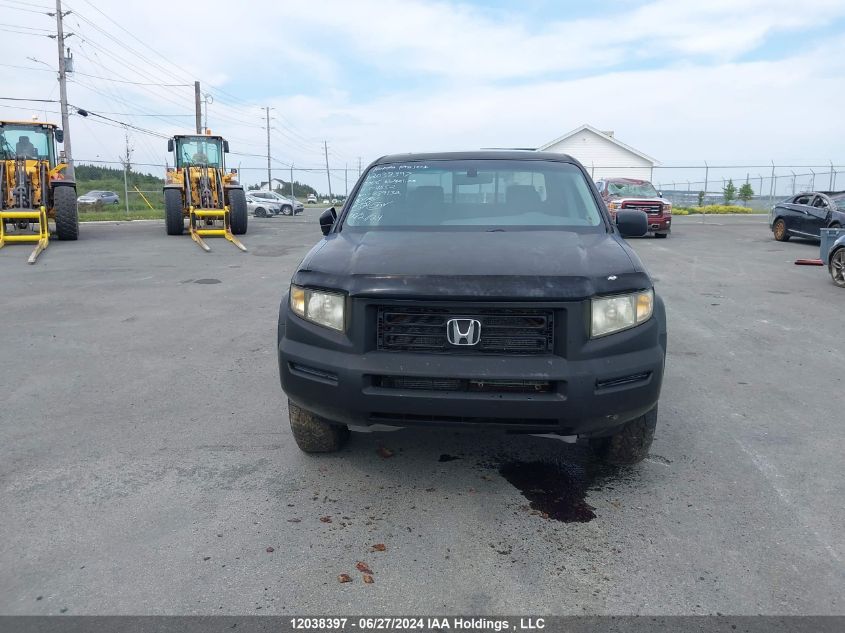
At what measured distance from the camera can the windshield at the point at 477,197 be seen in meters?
4.39

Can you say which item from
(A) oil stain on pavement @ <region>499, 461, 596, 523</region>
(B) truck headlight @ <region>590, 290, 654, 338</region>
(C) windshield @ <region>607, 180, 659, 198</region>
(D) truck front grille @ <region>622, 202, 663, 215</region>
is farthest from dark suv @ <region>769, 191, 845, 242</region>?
(B) truck headlight @ <region>590, 290, 654, 338</region>

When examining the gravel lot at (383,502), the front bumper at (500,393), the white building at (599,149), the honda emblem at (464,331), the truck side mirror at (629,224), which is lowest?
the gravel lot at (383,502)

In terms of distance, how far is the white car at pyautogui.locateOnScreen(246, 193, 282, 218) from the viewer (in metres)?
38.0

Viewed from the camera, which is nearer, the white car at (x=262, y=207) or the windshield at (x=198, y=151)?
the windshield at (x=198, y=151)

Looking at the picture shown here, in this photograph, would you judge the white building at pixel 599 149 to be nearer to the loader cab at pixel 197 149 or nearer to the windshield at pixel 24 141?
the loader cab at pixel 197 149

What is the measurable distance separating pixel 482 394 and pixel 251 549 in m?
1.24

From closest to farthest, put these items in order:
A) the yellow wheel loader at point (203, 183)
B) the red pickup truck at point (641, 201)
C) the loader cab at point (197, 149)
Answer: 1. the yellow wheel loader at point (203, 183)
2. the loader cab at point (197, 149)
3. the red pickup truck at point (641, 201)

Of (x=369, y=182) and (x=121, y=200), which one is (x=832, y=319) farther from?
(x=121, y=200)

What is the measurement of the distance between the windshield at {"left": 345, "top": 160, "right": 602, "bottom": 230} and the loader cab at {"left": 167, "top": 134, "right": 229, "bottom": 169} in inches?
688

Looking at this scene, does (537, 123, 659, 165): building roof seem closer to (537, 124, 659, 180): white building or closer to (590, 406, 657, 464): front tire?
(537, 124, 659, 180): white building

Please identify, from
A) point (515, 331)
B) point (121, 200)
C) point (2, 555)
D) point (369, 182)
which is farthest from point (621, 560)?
point (121, 200)

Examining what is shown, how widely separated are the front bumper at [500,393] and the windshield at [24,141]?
688 inches

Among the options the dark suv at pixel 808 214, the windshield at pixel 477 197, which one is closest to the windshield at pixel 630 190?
the dark suv at pixel 808 214

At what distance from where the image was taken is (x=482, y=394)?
3139 mm
